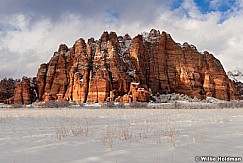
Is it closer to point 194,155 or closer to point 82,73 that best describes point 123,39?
point 82,73

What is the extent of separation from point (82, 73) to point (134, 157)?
429 ft

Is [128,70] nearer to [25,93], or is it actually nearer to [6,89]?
[25,93]

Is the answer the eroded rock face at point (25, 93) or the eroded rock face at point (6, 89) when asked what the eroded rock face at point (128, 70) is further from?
the eroded rock face at point (6, 89)

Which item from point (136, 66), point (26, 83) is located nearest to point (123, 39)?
point (136, 66)

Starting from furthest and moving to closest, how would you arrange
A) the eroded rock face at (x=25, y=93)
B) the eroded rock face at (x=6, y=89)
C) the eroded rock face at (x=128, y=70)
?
the eroded rock face at (x=6, y=89)
the eroded rock face at (x=25, y=93)
the eroded rock face at (x=128, y=70)

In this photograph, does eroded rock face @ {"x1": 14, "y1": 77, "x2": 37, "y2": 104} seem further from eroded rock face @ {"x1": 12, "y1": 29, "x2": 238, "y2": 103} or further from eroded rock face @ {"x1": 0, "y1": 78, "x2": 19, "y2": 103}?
eroded rock face @ {"x1": 0, "y1": 78, "x2": 19, "y2": 103}

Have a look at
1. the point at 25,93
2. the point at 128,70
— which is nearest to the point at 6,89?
the point at 25,93

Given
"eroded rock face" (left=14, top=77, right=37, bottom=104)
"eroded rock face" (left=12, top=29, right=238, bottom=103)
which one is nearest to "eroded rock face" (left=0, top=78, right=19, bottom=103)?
"eroded rock face" (left=14, top=77, right=37, bottom=104)

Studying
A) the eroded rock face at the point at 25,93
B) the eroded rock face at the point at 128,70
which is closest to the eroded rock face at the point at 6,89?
the eroded rock face at the point at 25,93

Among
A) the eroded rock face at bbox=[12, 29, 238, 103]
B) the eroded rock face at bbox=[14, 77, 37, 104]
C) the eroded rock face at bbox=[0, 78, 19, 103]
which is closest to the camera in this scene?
the eroded rock face at bbox=[12, 29, 238, 103]

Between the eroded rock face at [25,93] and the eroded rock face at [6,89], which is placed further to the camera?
the eroded rock face at [6,89]

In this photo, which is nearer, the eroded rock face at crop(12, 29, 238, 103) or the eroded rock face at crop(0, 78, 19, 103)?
the eroded rock face at crop(12, 29, 238, 103)

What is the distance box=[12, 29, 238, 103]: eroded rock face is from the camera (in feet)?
425

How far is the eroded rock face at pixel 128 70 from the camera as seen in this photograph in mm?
129625
